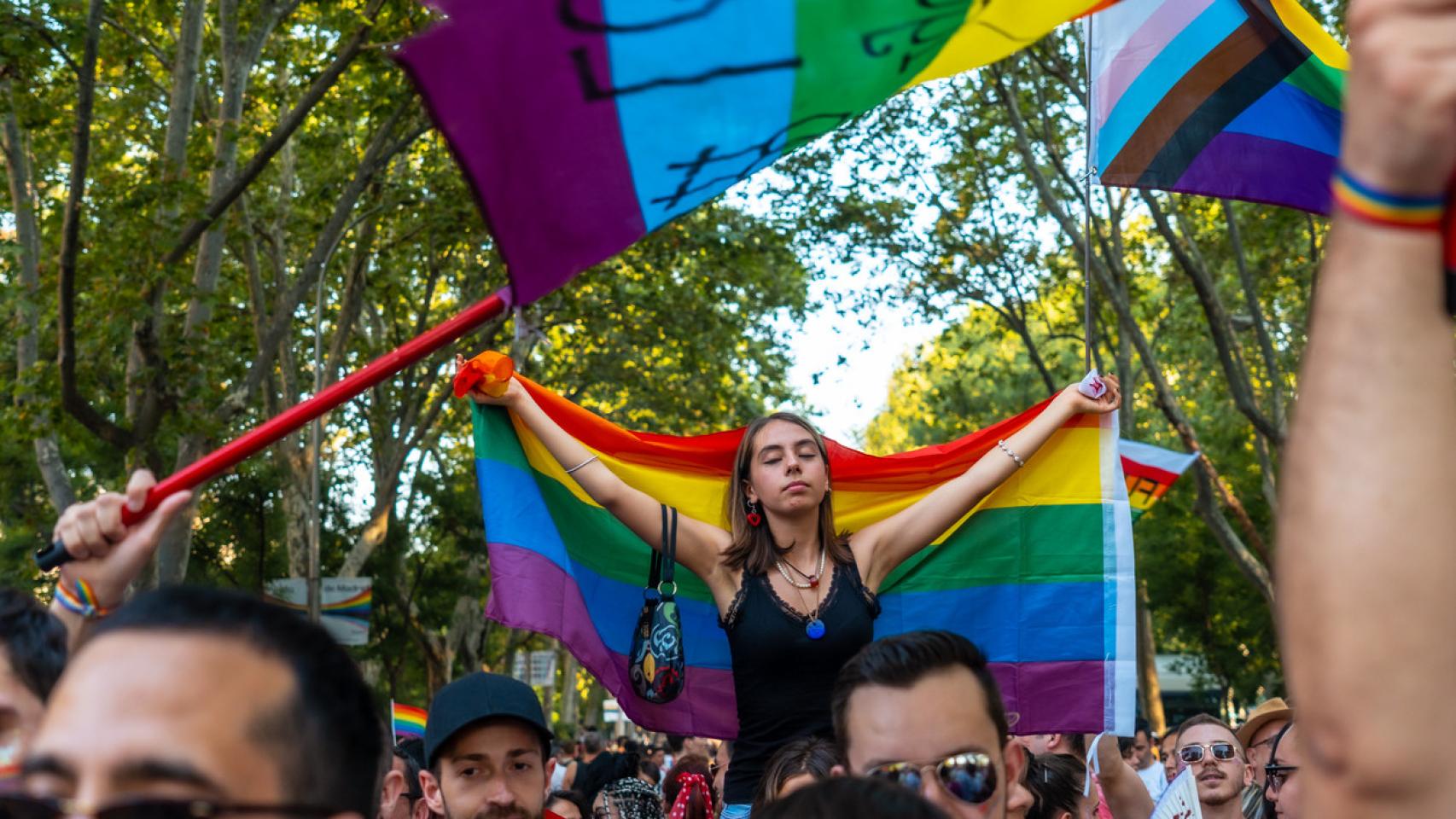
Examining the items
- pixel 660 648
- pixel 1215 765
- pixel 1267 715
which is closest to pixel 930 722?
pixel 660 648

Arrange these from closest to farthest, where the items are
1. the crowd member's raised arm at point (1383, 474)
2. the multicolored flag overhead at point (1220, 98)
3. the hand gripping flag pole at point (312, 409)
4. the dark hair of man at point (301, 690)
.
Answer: the crowd member's raised arm at point (1383, 474) → the dark hair of man at point (301, 690) → the hand gripping flag pole at point (312, 409) → the multicolored flag overhead at point (1220, 98)

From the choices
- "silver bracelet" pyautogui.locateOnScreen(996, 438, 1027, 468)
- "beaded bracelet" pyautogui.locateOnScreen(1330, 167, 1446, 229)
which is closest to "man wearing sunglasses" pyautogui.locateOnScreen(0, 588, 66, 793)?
"beaded bracelet" pyautogui.locateOnScreen(1330, 167, 1446, 229)

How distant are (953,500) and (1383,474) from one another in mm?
4062

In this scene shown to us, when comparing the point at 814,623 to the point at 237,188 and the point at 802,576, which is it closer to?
the point at 802,576

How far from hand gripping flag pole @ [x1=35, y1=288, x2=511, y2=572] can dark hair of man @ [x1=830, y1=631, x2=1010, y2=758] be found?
1063mm

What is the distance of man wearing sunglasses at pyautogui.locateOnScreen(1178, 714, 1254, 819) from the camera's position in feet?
21.4

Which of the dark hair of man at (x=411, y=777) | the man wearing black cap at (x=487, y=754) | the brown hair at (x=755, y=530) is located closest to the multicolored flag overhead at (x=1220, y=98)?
the brown hair at (x=755, y=530)

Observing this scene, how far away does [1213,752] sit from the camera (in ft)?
21.6

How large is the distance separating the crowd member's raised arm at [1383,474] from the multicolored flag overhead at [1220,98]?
3.33 meters

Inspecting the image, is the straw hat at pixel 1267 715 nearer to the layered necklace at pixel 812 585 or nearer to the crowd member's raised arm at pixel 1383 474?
the layered necklace at pixel 812 585

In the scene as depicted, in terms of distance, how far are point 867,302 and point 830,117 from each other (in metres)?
18.2

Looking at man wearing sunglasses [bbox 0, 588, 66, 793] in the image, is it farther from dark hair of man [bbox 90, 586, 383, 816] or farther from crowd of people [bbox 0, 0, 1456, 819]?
dark hair of man [bbox 90, 586, 383, 816]

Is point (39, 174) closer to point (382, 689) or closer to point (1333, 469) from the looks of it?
point (382, 689)

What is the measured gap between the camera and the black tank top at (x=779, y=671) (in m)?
4.52
